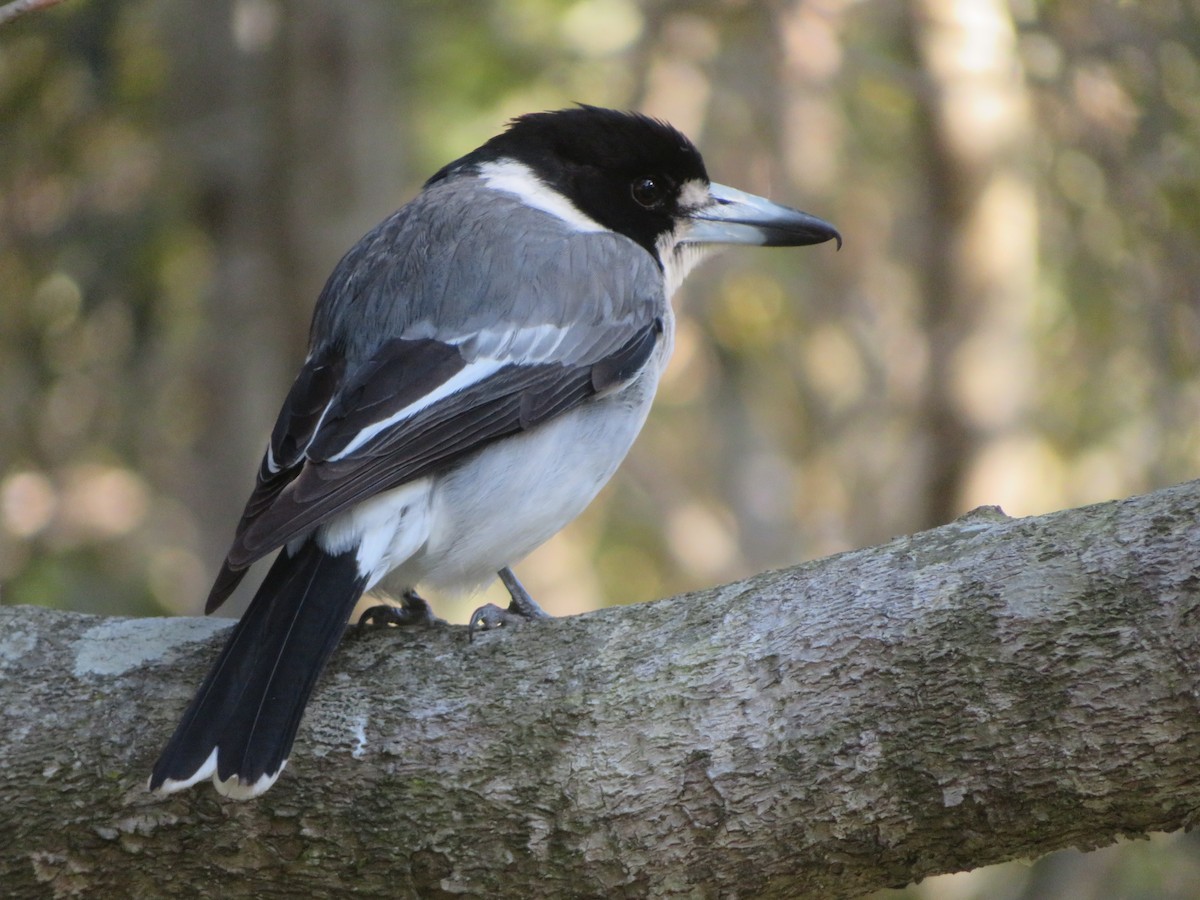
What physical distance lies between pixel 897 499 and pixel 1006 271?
86cm

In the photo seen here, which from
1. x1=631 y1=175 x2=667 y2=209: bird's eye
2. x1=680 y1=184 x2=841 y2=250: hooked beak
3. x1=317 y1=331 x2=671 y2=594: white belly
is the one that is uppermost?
x1=631 y1=175 x2=667 y2=209: bird's eye

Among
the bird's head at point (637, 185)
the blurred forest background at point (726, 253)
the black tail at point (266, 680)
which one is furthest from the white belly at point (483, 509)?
the blurred forest background at point (726, 253)

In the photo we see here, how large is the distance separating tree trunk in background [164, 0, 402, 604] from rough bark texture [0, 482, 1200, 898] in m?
2.60

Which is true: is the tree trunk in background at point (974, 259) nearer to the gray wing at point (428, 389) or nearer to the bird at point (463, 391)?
the bird at point (463, 391)

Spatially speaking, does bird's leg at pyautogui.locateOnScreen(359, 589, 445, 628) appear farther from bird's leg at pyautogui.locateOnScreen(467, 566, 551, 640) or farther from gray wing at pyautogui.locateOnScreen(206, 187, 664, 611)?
gray wing at pyautogui.locateOnScreen(206, 187, 664, 611)

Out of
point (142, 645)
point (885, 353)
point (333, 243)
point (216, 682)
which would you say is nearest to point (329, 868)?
point (216, 682)

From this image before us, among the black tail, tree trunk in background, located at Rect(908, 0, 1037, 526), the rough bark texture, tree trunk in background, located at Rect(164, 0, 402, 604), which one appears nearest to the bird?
the black tail

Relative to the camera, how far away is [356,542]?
Result: 2.28 meters

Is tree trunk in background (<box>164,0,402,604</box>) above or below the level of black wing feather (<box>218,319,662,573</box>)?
above

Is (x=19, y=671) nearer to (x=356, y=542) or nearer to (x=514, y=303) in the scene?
(x=356, y=542)

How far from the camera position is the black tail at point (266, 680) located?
181cm

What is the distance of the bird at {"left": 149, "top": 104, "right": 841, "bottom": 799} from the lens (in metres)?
2.03

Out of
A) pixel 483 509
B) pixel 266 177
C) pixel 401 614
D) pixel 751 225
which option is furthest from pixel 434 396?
pixel 266 177

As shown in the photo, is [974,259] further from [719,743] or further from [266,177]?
[719,743]
